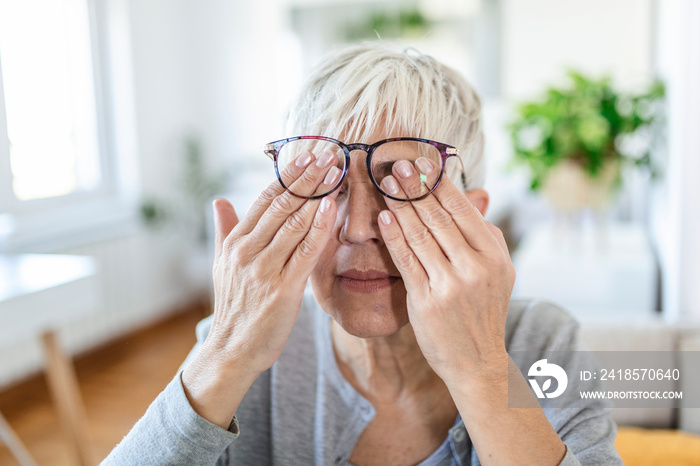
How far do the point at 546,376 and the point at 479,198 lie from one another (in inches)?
13.1

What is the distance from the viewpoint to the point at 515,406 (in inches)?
30.9

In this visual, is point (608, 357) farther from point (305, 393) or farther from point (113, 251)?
point (113, 251)

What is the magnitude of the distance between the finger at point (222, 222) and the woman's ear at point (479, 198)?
16.3 inches

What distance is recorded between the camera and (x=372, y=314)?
0.92 m

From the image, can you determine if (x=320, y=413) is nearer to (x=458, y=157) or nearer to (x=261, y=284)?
(x=261, y=284)

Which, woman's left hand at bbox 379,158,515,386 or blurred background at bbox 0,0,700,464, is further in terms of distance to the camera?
blurred background at bbox 0,0,700,464

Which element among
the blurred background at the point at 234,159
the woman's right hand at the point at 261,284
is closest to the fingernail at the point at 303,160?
the woman's right hand at the point at 261,284

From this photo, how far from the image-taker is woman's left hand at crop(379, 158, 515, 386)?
0.77 meters

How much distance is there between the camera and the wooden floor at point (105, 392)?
7.86 ft

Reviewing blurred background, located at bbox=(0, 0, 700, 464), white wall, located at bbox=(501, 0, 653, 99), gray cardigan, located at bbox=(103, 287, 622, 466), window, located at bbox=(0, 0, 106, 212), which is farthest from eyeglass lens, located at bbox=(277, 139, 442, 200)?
white wall, located at bbox=(501, 0, 653, 99)

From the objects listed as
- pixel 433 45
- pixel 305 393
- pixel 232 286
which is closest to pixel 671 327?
pixel 305 393

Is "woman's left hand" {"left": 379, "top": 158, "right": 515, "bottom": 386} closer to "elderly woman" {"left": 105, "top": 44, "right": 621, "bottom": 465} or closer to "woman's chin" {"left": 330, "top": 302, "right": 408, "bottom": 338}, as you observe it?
"elderly woman" {"left": 105, "top": 44, "right": 621, "bottom": 465}

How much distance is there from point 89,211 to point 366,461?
3061 millimetres

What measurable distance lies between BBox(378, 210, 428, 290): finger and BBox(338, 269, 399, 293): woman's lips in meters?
0.11
